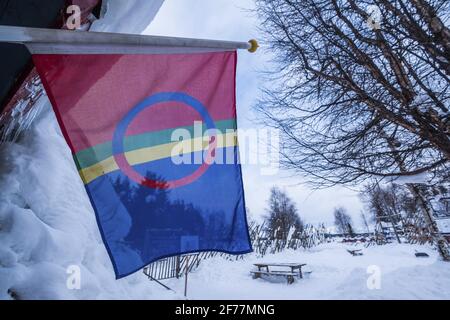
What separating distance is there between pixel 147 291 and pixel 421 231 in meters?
18.2

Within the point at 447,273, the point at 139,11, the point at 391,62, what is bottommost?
the point at 447,273

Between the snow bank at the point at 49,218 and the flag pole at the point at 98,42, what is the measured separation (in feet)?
7.52

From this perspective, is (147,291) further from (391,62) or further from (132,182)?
(391,62)

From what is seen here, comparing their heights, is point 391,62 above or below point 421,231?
above

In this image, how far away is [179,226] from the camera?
208 cm

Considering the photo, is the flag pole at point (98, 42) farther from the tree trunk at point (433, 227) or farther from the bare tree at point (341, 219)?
the bare tree at point (341, 219)

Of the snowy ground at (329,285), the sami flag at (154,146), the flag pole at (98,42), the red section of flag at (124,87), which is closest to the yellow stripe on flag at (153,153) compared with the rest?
the sami flag at (154,146)

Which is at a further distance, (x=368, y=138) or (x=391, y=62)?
(x=368, y=138)

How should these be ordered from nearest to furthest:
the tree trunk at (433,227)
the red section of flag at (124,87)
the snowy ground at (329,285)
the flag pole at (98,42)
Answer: the flag pole at (98,42) < the red section of flag at (124,87) < the snowy ground at (329,285) < the tree trunk at (433,227)

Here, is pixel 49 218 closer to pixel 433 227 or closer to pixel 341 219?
pixel 433 227

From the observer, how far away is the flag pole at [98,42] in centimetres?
155
